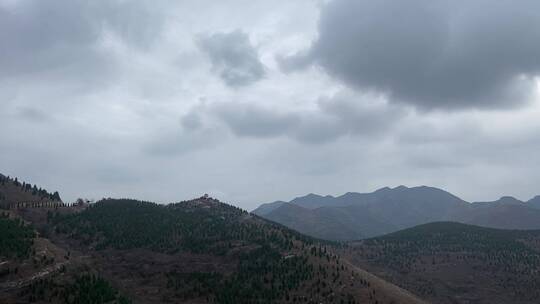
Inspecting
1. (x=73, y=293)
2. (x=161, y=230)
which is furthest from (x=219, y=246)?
(x=73, y=293)

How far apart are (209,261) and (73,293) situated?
43572 millimetres

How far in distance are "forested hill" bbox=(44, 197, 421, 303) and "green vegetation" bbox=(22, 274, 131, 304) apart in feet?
→ 38.6

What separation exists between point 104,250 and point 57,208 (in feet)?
151

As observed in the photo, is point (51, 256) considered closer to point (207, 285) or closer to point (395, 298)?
point (207, 285)

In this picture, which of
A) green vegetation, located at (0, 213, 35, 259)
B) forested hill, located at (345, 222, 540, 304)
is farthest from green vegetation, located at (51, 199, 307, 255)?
forested hill, located at (345, 222, 540, 304)

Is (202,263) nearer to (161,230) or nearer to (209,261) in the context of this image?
(209,261)

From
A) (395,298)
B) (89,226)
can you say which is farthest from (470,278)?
(89,226)

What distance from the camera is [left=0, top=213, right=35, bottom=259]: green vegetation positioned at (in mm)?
97562

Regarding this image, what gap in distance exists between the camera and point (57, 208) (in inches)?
6575

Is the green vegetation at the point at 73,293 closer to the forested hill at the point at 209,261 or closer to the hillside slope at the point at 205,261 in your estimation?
the hillside slope at the point at 205,261

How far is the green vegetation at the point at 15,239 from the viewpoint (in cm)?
9756

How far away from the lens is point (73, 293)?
85.2m

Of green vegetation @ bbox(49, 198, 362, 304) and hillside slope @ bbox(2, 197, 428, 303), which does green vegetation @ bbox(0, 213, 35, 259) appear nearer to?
hillside slope @ bbox(2, 197, 428, 303)

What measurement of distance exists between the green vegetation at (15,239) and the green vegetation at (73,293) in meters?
12.0
